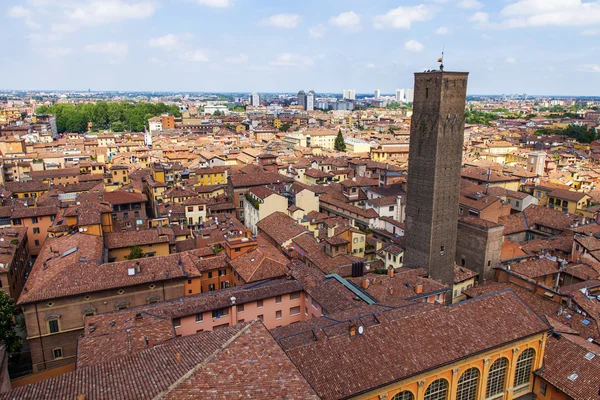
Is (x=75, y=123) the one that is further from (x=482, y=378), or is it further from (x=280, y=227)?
(x=482, y=378)

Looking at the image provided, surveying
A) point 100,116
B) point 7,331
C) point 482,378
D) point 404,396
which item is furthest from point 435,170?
point 100,116

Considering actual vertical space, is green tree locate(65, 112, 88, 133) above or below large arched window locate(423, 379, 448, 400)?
above

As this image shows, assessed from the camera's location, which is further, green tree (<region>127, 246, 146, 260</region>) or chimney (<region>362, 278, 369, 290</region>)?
green tree (<region>127, 246, 146, 260</region>)

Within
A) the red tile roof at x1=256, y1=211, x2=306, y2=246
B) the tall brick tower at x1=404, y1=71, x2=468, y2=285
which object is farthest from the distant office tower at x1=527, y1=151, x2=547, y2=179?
the red tile roof at x1=256, y1=211, x2=306, y2=246

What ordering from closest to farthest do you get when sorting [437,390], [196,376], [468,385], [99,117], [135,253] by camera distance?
[196,376]
[437,390]
[468,385]
[135,253]
[99,117]

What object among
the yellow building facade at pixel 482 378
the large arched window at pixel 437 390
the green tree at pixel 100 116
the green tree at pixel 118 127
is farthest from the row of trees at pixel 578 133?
the green tree at pixel 100 116

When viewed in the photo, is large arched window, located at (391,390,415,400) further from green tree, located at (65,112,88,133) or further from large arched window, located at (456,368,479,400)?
green tree, located at (65,112,88,133)

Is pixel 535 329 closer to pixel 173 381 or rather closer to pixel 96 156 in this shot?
pixel 173 381
